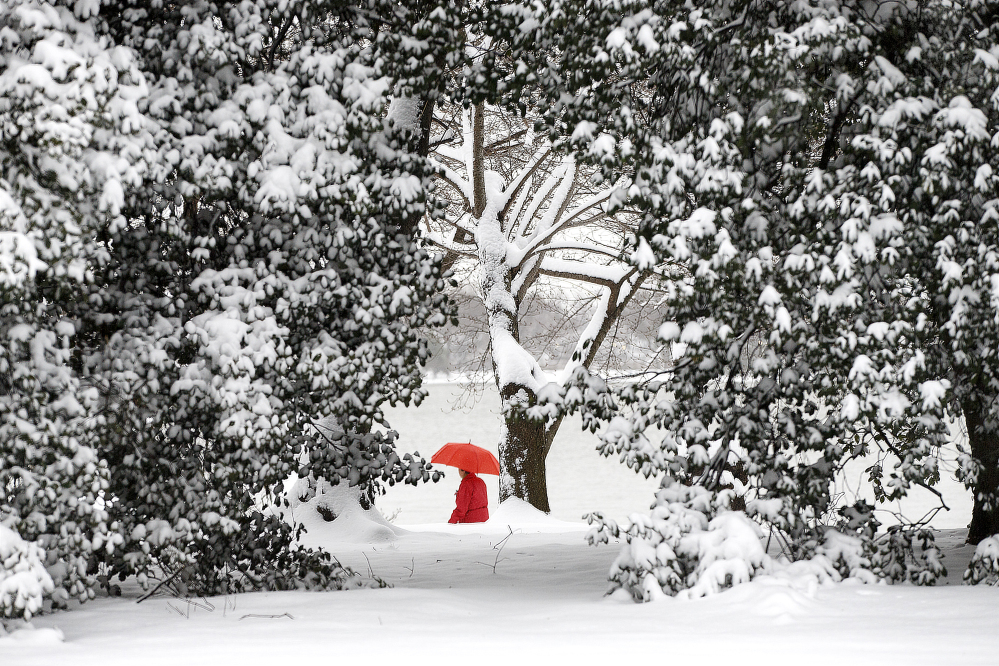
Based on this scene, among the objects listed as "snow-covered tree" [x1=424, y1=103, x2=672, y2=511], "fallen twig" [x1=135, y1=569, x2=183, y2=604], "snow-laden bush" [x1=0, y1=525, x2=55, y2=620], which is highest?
"snow-covered tree" [x1=424, y1=103, x2=672, y2=511]

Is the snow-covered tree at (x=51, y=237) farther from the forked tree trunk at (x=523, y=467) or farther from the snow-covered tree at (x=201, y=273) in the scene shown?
the forked tree trunk at (x=523, y=467)

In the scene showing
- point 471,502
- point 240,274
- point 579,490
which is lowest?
point 471,502

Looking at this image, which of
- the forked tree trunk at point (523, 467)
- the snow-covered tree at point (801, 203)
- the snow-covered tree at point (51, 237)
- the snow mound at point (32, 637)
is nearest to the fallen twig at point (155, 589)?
the snow-covered tree at point (51, 237)

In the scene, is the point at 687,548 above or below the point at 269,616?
above

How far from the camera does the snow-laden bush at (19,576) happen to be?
13.7ft

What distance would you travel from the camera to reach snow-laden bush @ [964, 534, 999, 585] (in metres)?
5.50

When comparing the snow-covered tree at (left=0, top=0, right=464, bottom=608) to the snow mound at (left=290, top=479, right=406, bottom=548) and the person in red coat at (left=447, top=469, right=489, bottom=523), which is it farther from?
the person in red coat at (left=447, top=469, right=489, bottom=523)

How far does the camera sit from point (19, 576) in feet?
13.8

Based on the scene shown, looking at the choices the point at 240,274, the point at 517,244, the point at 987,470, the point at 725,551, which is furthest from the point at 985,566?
the point at 517,244

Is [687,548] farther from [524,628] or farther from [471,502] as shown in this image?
[471,502]

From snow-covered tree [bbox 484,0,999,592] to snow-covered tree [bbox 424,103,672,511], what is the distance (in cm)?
613

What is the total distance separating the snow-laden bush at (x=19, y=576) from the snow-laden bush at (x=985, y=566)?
4.83 metres

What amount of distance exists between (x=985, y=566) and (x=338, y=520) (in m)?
7.10

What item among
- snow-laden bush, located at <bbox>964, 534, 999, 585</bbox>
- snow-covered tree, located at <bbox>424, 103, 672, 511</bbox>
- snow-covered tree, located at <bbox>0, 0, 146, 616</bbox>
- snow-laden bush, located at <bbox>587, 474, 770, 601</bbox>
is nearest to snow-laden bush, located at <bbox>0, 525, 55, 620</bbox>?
snow-covered tree, located at <bbox>0, 0, 146, 616</bbox>
